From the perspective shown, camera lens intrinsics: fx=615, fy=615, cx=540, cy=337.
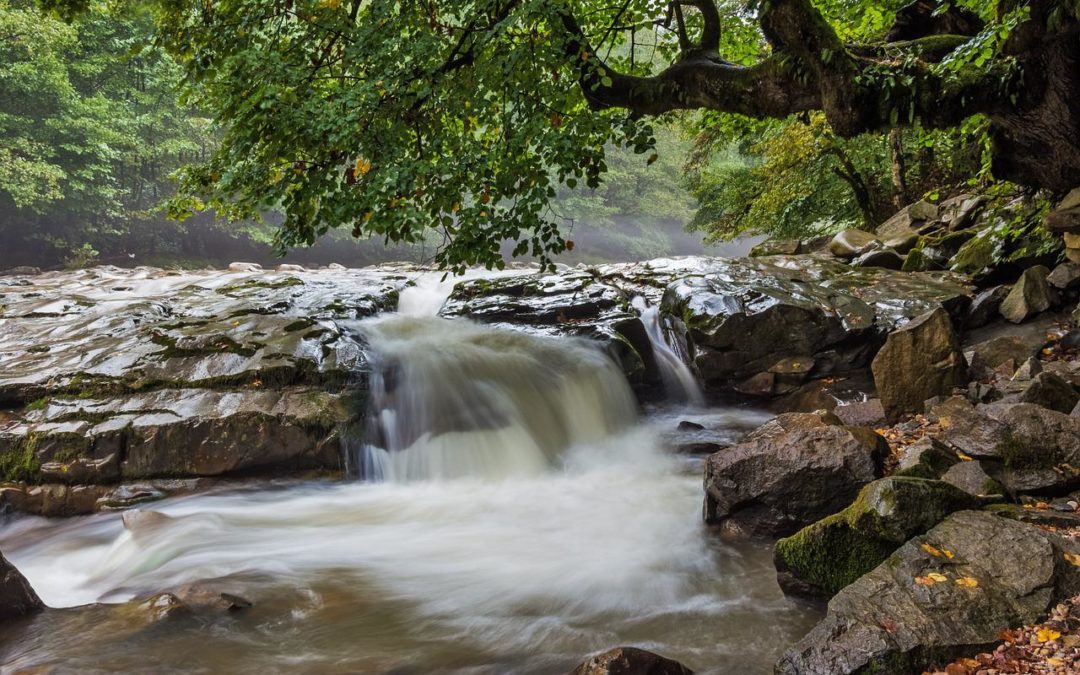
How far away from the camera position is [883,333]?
7793 millimetres

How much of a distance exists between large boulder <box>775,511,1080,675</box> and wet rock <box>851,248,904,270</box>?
314 inches

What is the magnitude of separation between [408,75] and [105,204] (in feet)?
76.9

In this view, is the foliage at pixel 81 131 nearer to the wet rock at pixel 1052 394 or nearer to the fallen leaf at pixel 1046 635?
the wet rock at pixel 1052 394

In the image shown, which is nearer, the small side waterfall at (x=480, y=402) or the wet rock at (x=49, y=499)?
the wet rock at (x=49, y=499)

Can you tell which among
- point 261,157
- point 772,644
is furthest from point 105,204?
point 772,644

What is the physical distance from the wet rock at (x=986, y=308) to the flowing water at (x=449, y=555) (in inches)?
122

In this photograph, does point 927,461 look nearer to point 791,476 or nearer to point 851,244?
point 791,476

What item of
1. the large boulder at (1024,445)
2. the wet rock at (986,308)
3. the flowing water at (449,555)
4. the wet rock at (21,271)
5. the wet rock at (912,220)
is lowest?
the flowing water at (449,555)

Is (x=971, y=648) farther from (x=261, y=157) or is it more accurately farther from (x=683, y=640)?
(x=261, y=157)

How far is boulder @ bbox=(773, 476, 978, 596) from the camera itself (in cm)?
334

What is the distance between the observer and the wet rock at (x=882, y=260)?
10.0 metres

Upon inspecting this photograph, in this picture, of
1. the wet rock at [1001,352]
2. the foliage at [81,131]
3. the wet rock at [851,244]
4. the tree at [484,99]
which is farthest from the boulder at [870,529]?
the foliage at [81,131]

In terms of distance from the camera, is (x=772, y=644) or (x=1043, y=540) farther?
(x=772, y=644)

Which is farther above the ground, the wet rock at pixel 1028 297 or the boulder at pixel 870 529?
the wet rock at pixel 1028 297
